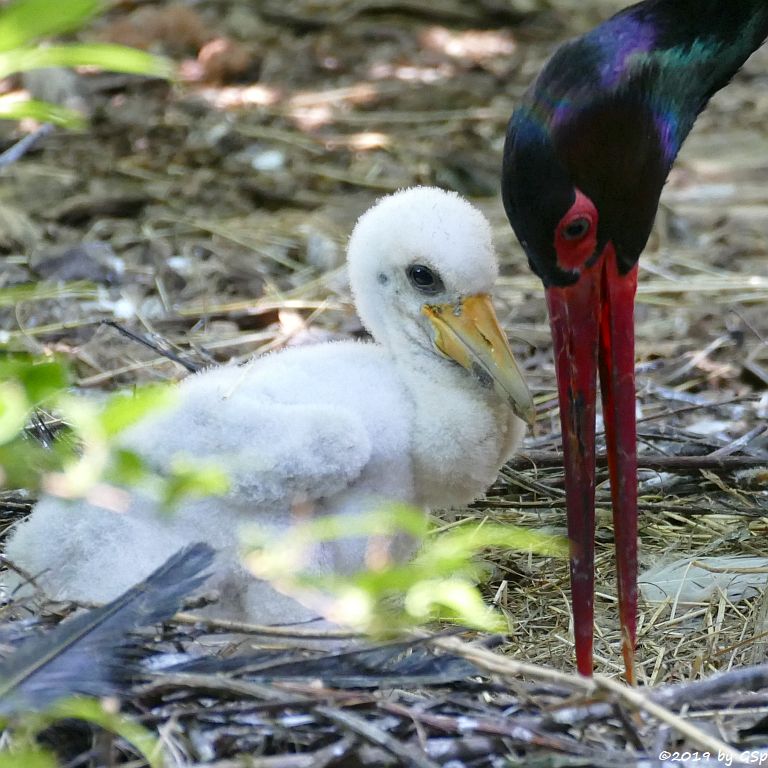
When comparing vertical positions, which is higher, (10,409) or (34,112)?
(34,112)

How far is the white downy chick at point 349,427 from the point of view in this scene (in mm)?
2793

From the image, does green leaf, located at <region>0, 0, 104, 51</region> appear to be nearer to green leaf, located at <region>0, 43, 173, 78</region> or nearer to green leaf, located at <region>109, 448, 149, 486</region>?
green leaf, located at <region>0, 43, 173, 78</region>

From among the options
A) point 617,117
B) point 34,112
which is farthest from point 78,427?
point 617,117

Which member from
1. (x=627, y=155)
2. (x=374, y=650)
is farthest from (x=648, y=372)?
(x=374, y=650)

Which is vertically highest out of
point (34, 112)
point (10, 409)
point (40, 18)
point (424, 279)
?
point (40, 18)

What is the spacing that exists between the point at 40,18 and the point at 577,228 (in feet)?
6.05

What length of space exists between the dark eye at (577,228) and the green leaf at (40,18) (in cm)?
176

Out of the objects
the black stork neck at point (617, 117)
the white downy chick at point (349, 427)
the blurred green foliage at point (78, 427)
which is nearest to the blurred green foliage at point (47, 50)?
the blurred green foliage at point (78, 427)

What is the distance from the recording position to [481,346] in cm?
306

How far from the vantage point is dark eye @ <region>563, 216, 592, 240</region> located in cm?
298

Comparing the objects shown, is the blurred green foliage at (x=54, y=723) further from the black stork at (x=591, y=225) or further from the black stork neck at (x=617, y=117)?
the black stork neck at (x=617, y=117)

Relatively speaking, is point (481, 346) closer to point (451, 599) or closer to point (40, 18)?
point (451, 599)

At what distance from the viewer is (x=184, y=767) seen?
2.08 meters

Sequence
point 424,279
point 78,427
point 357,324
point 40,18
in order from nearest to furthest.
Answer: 1. point 40,18
2. point 78,427
3. point 424,279
4. point 357,324
